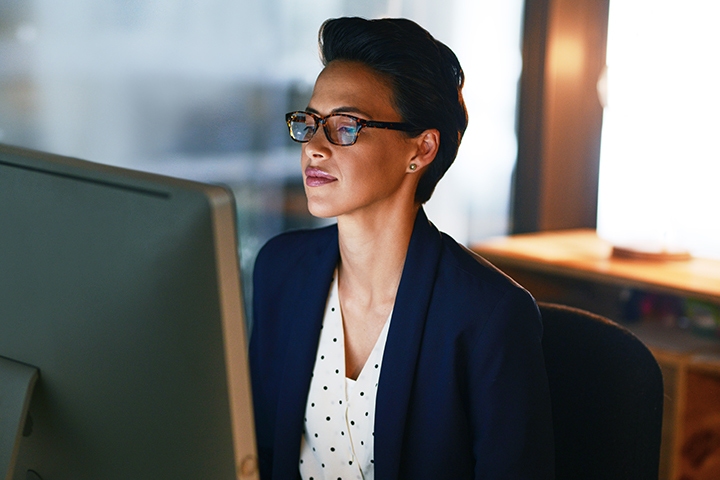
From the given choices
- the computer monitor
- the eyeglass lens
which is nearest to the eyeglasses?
the eyeglass lens

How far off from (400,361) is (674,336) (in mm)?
1723

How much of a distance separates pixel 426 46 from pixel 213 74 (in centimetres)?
118

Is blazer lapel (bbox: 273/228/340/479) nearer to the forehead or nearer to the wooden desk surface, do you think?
the forehead

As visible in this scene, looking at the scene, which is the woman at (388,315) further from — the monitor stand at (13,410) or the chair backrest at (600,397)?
the monitor stand at (13,410)

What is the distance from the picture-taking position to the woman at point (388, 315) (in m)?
1.21

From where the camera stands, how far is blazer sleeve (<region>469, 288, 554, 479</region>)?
1165mm

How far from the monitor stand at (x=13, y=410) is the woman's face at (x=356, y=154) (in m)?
0.63

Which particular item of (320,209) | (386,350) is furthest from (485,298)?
(320,209)

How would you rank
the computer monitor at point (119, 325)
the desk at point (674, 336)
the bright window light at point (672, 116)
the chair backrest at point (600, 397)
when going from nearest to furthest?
the computer monitor at point (119, 325)
the chair backrest at point (600, 397)
the desk at point (674, 336)
the bright window light at point (672, 116)

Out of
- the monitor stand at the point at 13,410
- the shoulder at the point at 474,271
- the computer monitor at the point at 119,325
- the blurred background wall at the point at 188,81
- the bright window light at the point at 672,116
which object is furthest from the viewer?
the bright window light at the point at 672,116

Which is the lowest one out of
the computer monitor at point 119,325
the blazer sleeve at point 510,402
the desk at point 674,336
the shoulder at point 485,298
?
the desk at point 674,336

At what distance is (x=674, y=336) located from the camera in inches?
104

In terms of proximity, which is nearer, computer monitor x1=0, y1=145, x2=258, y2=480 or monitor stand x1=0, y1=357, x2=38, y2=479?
computer monitor x1=0, y1=145, x2=258, y2=480

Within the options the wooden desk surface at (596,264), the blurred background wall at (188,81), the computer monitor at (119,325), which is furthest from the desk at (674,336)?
the computer monitor at (119,325)
